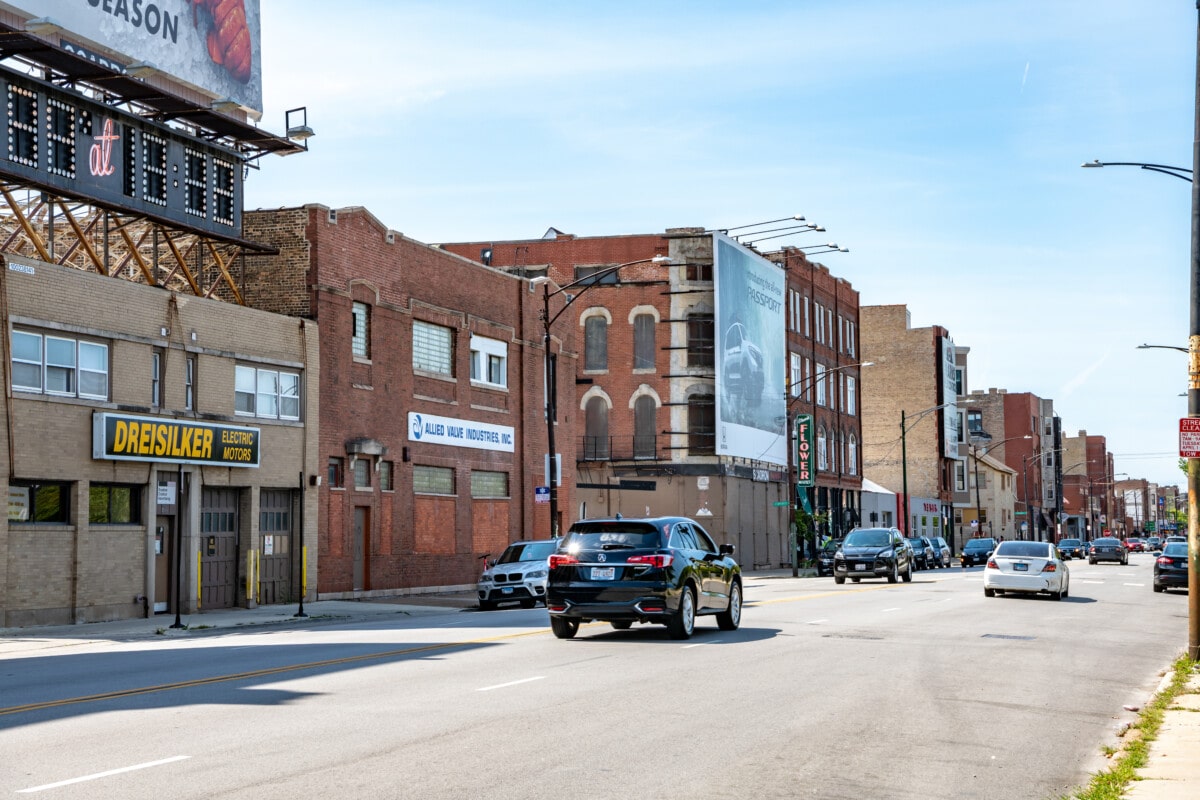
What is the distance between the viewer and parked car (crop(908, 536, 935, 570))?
69375 mm

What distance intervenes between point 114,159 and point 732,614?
1748cm

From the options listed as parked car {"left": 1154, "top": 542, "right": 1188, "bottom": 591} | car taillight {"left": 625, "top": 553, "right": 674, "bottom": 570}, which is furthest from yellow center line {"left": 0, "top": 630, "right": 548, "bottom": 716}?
parked car {"left": 1154, "top": 542, "right": 1188, "bottom": 591}

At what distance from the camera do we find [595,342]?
226 feet

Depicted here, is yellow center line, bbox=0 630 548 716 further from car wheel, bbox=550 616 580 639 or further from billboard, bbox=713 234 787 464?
billboard, bbox=713 234 787 464

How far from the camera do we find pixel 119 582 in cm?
2952

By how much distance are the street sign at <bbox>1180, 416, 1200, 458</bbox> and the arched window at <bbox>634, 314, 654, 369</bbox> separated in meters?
50.1

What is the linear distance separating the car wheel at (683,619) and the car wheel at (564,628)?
4.63ft

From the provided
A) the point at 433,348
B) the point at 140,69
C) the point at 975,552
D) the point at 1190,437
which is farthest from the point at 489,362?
the point at 975,552

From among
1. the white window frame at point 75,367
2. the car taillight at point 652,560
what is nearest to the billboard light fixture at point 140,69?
the white window frame at point 75,367

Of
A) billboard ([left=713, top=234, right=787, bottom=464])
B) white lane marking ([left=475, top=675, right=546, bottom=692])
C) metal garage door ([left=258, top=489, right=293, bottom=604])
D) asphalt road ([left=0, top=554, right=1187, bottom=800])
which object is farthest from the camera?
billboard ([left=713, top=234, right=787, bottom=464])

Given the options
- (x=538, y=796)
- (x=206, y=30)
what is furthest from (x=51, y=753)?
(x=206, y=30)

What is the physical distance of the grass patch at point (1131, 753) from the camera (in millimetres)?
9242

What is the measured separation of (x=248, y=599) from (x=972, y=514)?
111m

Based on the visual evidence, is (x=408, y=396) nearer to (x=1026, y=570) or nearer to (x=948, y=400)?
(x=1026, y=570)
